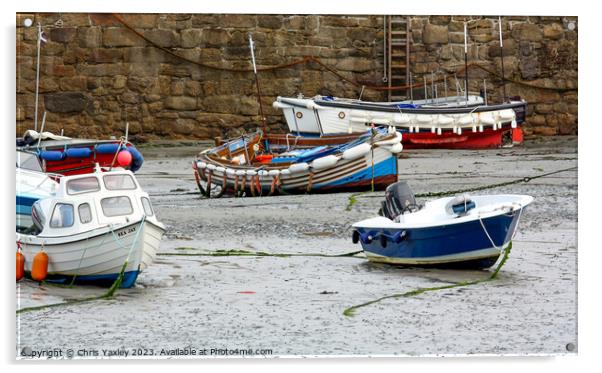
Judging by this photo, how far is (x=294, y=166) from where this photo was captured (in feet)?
43.7

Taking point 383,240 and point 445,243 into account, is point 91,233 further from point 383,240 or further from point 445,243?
point 445,243

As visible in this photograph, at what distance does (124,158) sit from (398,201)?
200cm

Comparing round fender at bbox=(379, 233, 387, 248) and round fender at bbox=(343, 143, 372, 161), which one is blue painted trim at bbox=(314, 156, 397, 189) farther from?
round fender at bbox=(379, 233, 387, 248)

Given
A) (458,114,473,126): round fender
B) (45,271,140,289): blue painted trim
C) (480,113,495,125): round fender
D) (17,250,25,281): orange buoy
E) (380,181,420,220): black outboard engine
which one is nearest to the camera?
(17,250,25,281): orange buoy

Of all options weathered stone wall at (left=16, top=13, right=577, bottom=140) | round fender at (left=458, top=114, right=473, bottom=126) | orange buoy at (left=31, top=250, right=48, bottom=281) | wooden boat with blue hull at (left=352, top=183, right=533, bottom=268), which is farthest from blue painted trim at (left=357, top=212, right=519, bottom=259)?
orange buoy at (left=31, top=250, right=48, bottom=281)

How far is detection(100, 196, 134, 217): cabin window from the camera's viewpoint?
37.5 feet

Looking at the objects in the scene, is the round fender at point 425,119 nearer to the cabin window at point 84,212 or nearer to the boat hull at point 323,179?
the boat hull at point 323,179

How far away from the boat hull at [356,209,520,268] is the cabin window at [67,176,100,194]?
198 centimetres

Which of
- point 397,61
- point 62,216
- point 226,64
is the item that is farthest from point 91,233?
point 397,61

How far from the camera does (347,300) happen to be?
452 inches

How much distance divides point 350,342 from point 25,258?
228 centimetres

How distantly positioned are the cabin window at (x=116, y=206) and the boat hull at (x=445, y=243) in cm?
176

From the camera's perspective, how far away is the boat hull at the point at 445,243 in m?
11.8
